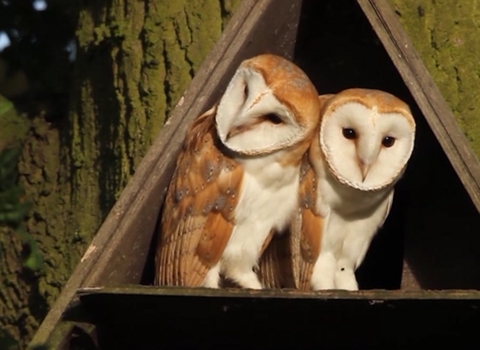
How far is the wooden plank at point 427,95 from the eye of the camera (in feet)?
8.03

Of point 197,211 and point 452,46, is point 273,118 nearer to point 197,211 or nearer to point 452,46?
point 197,211

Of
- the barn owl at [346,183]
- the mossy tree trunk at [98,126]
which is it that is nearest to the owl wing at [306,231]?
the barn owl at [346,183]

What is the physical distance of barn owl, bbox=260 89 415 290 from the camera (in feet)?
8.75

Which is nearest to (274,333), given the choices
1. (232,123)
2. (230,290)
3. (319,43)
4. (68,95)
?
(230,290)

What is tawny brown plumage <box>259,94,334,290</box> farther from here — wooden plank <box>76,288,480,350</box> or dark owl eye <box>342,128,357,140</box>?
wooden plank <box>76,288,480,350</box>

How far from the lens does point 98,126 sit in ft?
11.5

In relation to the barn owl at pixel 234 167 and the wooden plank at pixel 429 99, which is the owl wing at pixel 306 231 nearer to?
the barn owl at pixel 234 167

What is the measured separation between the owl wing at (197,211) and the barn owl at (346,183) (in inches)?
6.1

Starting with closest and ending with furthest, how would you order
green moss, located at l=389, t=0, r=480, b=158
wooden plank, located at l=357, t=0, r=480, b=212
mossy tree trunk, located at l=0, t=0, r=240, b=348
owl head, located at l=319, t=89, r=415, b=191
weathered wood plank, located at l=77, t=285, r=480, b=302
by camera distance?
weathered wood plank, located at l=77, t=285, r=480, b=302
wooden plank, located at l=357, t=0, r=480, b=212
owl head, located at l=319, t=89, r=415, b=191
green moss, located at l=389, t=0, r=480, b=158
mossy tree trunk, located at l=0, t=0, r=240, b=348

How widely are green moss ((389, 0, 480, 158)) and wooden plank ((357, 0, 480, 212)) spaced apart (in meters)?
0.52

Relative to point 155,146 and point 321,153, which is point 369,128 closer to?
point 321,153

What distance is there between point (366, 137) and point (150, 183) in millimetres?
412

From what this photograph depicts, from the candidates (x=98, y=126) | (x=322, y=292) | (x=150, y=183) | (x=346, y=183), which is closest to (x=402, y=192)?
(x=346, y=183)

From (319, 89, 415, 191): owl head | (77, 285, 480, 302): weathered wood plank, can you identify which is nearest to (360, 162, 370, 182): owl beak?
(319, 89, 415, 191): owl head
